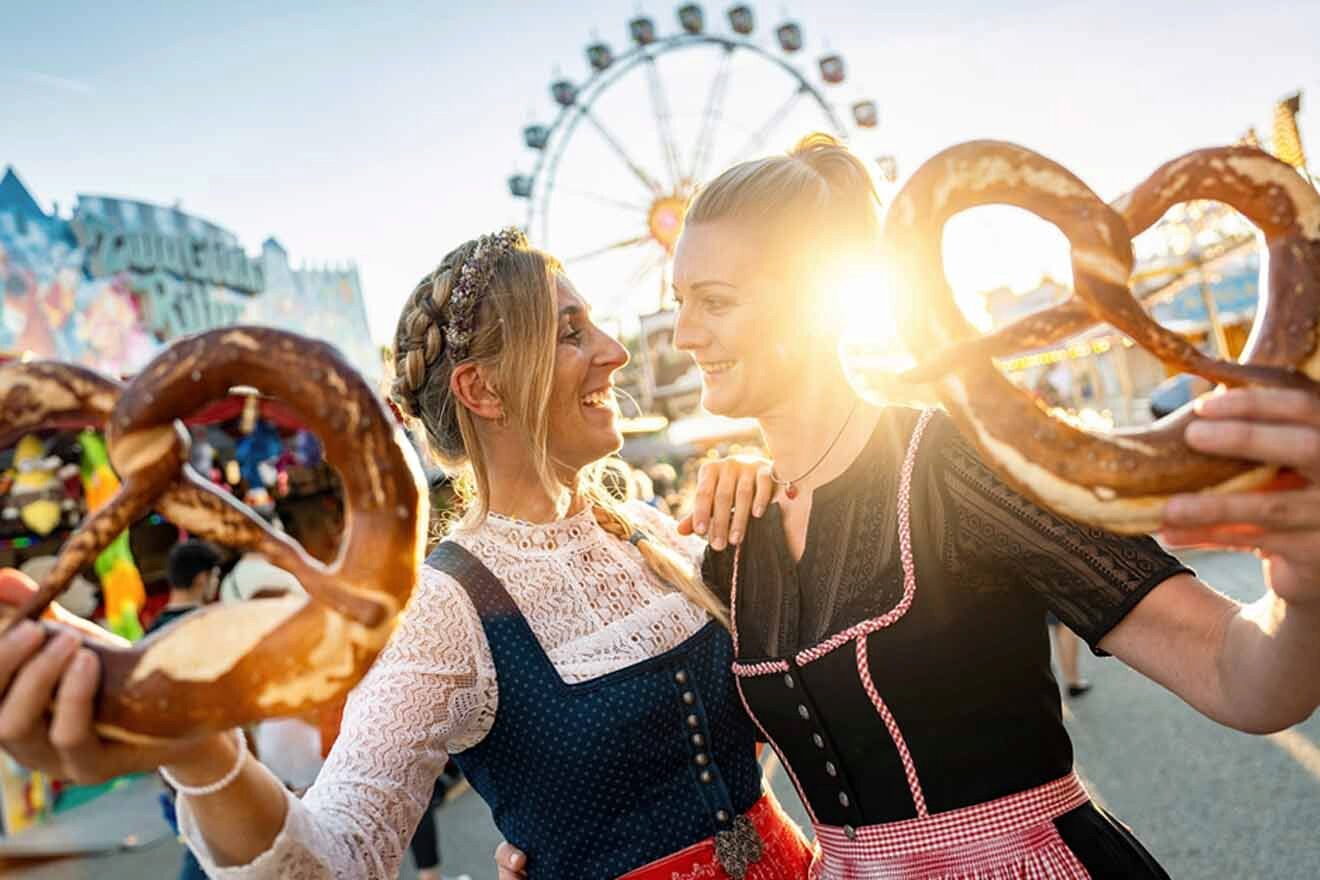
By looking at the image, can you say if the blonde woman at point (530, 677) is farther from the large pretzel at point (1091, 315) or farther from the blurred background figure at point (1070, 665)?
the blurred background figure at point (1070, 665)

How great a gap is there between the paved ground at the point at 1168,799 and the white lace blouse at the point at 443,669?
285 cm

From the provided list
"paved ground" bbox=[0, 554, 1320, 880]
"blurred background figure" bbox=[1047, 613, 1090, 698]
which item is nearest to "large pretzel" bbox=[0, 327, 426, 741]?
"paved ground" bbox=[0, 554, 1320, 880]

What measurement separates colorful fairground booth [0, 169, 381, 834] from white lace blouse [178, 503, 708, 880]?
3.94m

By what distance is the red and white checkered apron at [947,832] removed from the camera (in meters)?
1.34

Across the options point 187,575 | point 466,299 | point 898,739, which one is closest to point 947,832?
point 898,739

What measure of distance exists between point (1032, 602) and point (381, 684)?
1077 millimetres

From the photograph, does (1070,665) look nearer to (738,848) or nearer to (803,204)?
(738,848)

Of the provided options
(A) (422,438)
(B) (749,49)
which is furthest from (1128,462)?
(B) (749,49)

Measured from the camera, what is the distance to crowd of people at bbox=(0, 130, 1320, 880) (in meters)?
1.16

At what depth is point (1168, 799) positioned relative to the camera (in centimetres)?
394

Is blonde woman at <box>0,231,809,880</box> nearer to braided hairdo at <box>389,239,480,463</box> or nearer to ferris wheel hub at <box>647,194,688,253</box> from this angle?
braided hairdo at <box>389,239,480,463</box>

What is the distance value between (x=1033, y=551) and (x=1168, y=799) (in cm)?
339

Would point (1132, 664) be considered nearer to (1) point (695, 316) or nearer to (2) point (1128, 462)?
(2) point (1128, 462)

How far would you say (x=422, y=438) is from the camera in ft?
7.14
